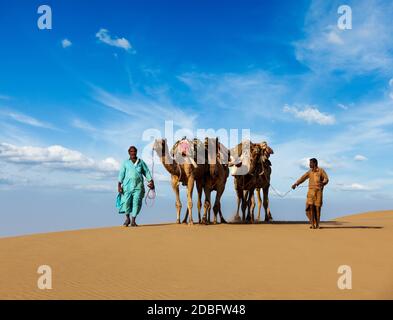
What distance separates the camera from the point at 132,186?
14641 millimetres

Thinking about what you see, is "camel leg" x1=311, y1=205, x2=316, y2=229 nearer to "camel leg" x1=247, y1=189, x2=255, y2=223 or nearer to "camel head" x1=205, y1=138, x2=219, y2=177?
"camel leg" x1=247, y1=189, x2=255, y2=223

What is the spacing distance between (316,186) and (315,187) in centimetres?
4

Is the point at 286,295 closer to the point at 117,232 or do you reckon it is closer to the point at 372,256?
→ the point at 372,256

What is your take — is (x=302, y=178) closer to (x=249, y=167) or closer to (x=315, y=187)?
(x=315, y=187)

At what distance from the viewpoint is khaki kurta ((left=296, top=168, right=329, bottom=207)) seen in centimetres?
1367

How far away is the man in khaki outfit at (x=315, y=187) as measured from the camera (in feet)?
44.9

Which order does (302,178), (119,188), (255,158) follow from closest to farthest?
(302,178), (119,188), (255,158)

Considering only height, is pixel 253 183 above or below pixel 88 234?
above

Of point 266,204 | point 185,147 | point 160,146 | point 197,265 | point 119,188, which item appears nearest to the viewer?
point 197,265

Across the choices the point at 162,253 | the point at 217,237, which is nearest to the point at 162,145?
the point at 217,237

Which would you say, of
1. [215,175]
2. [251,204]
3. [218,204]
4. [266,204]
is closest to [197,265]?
[215,175]

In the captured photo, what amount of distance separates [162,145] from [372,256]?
7.54 meters
